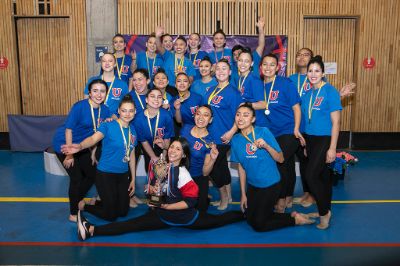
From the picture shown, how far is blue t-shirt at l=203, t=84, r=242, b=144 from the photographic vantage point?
520 centimetres

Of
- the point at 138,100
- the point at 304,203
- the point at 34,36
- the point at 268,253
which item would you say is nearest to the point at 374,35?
the point at 304,203

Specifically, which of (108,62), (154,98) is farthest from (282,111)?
(108,62)

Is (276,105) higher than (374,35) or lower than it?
lower

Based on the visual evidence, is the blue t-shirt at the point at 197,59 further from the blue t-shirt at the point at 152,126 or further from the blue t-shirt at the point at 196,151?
the blue t-shirt at the point at 196,151

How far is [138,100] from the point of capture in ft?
18.4

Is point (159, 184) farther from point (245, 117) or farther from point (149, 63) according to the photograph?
point (149, 63)

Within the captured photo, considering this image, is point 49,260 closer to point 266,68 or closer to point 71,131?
point 71,131

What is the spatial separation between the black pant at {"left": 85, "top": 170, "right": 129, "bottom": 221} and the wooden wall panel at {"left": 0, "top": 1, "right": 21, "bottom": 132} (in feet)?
18.4

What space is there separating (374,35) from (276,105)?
5484 millimetres

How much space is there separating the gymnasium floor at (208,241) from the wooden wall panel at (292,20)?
13.5 feet

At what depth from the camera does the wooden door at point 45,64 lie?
31.8 feet

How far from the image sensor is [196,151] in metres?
5.01

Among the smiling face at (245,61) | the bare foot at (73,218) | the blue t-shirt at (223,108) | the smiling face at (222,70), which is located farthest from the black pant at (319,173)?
the bare foot at (73,218)

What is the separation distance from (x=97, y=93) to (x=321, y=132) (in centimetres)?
267
